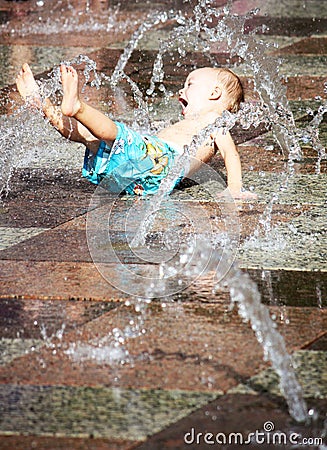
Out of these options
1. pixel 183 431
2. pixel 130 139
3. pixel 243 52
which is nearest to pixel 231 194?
pixel 130 139

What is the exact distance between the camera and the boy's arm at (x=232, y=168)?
4.95m

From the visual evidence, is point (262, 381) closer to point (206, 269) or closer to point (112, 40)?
point (206, 269)

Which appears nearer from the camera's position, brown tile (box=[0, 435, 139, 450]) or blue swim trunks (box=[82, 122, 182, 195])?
brown tile (box=[0, 435, 139, 450])

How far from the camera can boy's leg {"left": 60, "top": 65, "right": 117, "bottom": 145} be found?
436 cm

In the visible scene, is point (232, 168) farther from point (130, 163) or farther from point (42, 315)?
point (42, 315)

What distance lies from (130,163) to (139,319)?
1.40m

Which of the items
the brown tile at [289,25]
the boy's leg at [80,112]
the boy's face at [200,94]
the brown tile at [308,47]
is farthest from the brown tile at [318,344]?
the brown tile at [289,25]

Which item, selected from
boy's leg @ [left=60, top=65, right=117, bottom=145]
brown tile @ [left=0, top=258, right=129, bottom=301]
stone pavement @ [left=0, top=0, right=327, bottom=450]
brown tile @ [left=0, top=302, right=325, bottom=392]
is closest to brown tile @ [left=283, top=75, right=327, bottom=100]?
stone pavement @ [left=0, top=0, right=327, bottom=450]

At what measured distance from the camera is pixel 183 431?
281cm

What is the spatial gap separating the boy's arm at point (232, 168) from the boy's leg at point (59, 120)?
69 centimetres

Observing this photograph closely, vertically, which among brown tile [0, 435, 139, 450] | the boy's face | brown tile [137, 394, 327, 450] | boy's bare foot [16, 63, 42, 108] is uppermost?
the boy's face

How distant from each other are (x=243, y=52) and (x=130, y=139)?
1767 mm

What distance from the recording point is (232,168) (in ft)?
16.3

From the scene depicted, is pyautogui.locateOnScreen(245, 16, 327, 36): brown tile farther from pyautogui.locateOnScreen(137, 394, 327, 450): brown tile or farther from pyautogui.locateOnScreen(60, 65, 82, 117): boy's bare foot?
pyautogui.locateOnScreen(137, 394, 327, 450): brown tile
